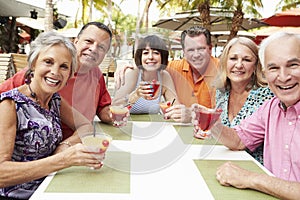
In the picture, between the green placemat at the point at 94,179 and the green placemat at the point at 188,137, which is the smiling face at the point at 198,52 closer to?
the green placemat at the point at 188,137

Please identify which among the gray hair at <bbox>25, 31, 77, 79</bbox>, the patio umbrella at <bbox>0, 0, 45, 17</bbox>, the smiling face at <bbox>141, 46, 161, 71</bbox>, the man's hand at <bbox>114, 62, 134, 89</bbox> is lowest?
the man's hand at <bbox>114, 62, 134, 89</bbox>

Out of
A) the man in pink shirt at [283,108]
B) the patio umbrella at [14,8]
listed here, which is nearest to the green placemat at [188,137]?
the man in pink shirt at [283,108]

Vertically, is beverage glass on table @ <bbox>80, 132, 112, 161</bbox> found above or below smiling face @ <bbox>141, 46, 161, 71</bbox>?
below

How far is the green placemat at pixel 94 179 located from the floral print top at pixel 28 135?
0.95ft

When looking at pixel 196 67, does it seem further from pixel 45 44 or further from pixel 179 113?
pixel 45 44

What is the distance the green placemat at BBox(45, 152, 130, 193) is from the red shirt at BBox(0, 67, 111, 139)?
730 mm

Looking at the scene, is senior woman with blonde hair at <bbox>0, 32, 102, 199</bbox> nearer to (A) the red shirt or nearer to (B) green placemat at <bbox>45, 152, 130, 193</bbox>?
(B) green placemat at <bbox>45, 152, 130, 193</bbox>

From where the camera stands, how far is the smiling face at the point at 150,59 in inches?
101

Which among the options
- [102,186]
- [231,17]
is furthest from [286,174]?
[231,17]

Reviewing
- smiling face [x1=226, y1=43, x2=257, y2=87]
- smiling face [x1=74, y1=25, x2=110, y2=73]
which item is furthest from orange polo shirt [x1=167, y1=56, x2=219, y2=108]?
smiling face [x1=74, y1=25, x2=110, y2=73]

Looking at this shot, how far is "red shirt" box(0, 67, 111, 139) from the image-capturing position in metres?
2.05

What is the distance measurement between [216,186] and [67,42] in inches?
39.3

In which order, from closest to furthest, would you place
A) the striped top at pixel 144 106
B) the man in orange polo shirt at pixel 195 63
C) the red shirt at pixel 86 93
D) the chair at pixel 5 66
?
the red shirt at pixel 86 93 → the striped top at pixel 144 106 → the man in orange polo shirt at pixel 195 63 → the chair at pixel 5 66

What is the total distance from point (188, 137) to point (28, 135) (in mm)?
875
